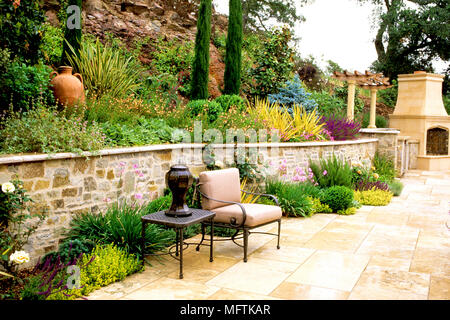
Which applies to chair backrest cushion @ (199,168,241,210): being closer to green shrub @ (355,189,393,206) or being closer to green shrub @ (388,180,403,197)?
green shrub @ (355,189,393,206)

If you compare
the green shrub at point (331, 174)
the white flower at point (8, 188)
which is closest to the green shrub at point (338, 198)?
the green shrub at point (331, 174)

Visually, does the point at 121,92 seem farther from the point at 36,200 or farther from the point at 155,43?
the point at 155,43

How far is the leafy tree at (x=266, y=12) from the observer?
56.5 ft

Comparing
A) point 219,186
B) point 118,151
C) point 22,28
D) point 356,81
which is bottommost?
point 219,186

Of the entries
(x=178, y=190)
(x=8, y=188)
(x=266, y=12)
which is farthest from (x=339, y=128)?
(x=266, y=12)

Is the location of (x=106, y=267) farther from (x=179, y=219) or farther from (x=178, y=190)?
(x=178, y=190)

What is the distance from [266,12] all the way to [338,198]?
1275cm

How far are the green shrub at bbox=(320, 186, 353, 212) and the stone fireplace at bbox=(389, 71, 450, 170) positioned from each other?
7.85 metres

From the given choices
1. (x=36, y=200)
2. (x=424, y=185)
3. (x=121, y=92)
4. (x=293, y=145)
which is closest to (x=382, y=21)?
(x=424, y=185)

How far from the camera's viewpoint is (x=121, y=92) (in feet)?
25.2

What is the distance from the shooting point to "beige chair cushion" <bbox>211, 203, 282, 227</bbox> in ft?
14.8

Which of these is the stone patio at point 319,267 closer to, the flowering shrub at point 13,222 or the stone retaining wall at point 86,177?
the flowering shrub at point 13,222

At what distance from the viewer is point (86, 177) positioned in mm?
4578
